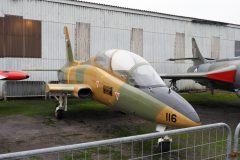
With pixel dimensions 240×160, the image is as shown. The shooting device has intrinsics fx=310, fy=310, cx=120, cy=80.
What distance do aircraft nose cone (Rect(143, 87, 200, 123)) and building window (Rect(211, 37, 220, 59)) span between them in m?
18.4

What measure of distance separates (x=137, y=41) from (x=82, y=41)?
12.9 ft

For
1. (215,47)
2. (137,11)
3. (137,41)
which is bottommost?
(215,47)

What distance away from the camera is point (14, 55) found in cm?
1614

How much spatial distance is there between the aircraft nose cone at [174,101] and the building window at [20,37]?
1074 centimetres

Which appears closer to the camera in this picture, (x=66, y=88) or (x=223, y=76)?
(x=66, y=88)

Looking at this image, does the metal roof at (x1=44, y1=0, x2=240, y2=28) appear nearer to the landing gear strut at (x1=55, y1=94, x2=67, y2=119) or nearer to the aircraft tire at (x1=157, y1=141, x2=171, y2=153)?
the landing gear strut at (x1=55, y1=94, x2=67, y2=119)

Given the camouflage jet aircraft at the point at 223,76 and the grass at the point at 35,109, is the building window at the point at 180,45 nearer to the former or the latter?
the camouflage jet aircraft at the point at 223,76

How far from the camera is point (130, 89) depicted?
25.4 feet

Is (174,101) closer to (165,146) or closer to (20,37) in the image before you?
(165,146)

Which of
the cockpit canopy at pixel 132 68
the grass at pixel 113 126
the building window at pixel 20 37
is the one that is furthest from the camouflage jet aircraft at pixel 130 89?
the building window at pixel 20 37

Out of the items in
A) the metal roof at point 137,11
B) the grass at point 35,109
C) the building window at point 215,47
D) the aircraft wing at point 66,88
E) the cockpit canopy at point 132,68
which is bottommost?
the grass at point 35,109

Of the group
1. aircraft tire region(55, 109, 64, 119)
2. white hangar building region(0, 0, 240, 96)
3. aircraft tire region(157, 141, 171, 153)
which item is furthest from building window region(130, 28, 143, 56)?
aircraft tire region(157, 141, 171, 153)

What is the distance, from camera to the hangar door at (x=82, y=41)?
59.2ft

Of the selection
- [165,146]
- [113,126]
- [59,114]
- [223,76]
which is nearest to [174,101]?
[165,146]
